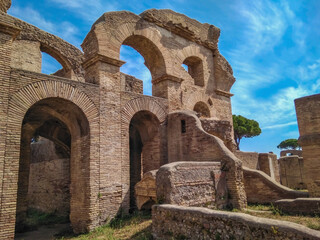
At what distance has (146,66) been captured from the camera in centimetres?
1198

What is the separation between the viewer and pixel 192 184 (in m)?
6.77

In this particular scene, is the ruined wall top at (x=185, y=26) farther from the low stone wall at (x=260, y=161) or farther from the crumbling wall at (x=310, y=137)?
the low stone wall at (x=260, y=161)

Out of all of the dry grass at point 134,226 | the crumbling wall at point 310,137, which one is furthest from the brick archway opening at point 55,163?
the crumbling wall at point 310,137

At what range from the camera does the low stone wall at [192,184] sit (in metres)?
6.20

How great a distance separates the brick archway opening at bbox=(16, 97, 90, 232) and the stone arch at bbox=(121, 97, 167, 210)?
134 cm

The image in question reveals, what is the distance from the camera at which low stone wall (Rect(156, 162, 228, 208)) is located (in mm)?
6199

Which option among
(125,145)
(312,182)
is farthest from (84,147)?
(312,182)

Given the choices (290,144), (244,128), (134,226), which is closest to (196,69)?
(134,226)

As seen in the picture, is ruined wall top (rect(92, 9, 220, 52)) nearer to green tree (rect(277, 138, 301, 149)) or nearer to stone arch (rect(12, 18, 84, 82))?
stone arch (rect(12, 18, 84, 82))

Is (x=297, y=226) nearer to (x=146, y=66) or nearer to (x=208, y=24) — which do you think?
(x=146, y=66)

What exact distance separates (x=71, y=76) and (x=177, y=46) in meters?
5.59

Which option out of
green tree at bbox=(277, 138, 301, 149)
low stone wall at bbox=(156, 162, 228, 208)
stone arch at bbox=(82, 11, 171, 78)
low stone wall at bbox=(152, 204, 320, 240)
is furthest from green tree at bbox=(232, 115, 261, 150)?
low stone wall at bbox=(152, 204, 320, 240)

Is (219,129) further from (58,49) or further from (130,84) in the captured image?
(58,49)

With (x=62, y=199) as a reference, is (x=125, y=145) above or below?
above
